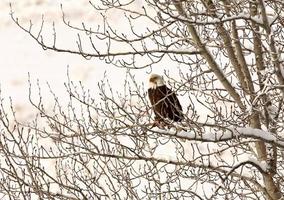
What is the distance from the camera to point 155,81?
8258mm

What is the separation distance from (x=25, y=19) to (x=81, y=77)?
431 centimetres

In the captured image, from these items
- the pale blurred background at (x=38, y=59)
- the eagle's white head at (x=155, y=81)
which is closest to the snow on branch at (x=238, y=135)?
the eagle's white head at (x=155, y=81)

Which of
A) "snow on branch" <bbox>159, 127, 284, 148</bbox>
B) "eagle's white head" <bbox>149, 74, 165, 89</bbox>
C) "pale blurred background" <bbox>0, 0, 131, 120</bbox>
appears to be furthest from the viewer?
"pale blurred background" <bbox>0, 0, 131, 120</bbox>

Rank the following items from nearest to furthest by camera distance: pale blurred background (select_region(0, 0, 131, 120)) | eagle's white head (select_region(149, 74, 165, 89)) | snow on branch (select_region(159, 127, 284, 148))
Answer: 1. snow on branch (select_region(159, 127, 284, 148))
2. eagle's white head (select_region(149, 74, 165, 89))
3. pale blurred background (select_region(0, 0, 131, 120))

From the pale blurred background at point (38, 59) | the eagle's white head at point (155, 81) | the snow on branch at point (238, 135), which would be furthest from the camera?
the pale blurred background at point (38, 59)

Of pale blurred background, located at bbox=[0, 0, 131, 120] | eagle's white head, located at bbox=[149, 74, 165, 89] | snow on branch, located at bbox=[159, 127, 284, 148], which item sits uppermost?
pale blurred background, located at bbox=[0, 0, 131, 120]

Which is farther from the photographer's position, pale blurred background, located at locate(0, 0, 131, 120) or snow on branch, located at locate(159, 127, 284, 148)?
pale blurred background, located at locate(0, 0, 131, 120)

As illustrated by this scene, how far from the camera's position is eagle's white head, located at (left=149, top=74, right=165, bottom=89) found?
822 cm

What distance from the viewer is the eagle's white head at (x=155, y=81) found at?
8219mm

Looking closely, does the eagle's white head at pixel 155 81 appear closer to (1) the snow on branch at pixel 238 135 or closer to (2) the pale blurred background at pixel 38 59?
(1) the snow on branch at pixel 238 135

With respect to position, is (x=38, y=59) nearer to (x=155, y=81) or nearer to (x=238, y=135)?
(x=155, y=81)

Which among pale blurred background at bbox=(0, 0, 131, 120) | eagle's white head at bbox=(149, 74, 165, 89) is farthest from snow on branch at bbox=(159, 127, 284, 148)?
pale blurred background at bbox=(0, 0, 131, 120)

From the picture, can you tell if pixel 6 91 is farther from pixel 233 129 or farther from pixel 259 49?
pixel 233 129

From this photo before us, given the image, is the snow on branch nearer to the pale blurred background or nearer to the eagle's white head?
the eagle's white head
